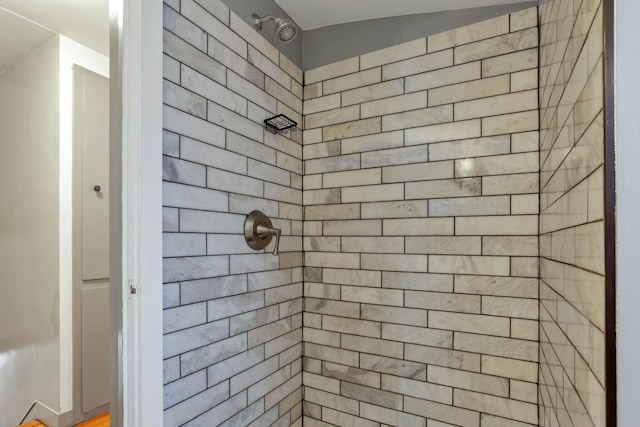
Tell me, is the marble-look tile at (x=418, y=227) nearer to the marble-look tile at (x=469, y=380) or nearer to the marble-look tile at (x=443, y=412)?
the marble-look tile at (x=469, y=380)

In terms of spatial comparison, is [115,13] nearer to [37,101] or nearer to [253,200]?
[253,200]

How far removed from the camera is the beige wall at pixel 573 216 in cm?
45

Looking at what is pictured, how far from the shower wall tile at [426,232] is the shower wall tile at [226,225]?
0.12 m

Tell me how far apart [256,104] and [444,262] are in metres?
0.95

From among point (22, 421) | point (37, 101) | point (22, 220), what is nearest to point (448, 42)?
point (37, 101)

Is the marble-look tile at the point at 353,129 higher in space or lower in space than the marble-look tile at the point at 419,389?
higher

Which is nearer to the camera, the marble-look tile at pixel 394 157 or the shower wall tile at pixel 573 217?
the shower wall tile at pixel 573 217

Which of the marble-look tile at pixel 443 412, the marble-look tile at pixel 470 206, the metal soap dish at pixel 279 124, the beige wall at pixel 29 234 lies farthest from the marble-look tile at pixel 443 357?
the beige wall at pixel 29 234

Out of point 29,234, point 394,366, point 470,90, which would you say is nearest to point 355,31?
point 470,90

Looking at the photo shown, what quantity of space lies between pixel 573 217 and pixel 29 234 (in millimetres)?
2879

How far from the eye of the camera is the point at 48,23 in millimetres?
2014

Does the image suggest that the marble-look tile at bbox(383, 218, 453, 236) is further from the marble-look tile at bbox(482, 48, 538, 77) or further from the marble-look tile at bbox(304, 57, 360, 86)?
A: the marble-look tile at bbox(304, 57, 360, 86)

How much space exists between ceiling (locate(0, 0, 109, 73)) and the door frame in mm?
1274

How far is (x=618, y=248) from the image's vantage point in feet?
1.32
